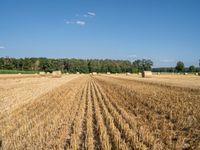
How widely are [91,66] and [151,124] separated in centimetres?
16163

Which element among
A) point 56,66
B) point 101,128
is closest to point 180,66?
point 56,66

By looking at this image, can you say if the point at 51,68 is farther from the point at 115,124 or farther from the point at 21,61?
the point at 115,124

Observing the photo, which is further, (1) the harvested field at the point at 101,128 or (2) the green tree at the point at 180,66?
(2) the green tree at the point at 180,66

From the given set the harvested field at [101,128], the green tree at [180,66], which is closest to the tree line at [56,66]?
the green tree at [180,66]

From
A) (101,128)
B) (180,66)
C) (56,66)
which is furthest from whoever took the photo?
(56,66)

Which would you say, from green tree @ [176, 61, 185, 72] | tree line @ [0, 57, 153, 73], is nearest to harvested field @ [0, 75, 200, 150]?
tree line @ [0, 57, 153, 73]

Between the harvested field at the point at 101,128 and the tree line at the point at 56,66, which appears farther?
the tree line at the point at 56,66

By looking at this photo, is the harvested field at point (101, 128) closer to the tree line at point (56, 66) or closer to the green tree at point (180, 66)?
the tree line at point (56, 66)

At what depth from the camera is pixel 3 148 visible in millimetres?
7672

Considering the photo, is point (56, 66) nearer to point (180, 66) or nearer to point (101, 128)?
point (180, 66)

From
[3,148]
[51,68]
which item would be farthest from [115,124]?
[51,68]

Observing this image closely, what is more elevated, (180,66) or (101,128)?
(180,66)

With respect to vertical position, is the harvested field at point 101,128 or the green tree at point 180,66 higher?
the green tree at point 180,66

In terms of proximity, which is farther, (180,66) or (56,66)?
(56,66)
